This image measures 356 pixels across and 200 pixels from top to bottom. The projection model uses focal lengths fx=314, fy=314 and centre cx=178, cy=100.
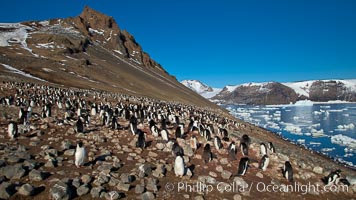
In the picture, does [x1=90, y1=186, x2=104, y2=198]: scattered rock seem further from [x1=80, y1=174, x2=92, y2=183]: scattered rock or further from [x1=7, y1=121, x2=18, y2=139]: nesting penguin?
[x1=7, y1=121, x2=18, y2=139]: nesting penguin

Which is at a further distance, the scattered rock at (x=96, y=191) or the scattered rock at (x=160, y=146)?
the scattered rock at (x=160, y=146)

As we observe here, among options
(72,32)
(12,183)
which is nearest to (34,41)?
(72,32)

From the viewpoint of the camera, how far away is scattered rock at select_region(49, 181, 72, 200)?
25.4 ft

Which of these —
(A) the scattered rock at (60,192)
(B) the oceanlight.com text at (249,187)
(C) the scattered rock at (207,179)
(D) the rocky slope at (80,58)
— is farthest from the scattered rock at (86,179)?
(D) the rocky slope at (80,58)

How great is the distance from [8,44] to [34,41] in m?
7.25

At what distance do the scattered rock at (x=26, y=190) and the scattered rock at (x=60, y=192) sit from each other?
17.9 inches

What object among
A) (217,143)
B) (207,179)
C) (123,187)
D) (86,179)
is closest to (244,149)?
(217,143)

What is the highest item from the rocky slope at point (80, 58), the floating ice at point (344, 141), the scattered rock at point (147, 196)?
the rocky slope at point (80, 58)

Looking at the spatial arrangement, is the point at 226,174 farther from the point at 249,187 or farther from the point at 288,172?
the point at 288,172

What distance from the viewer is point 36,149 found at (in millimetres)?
11148

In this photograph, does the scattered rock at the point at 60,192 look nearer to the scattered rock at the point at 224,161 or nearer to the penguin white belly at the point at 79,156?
the penguin white belly at the point at 79,156

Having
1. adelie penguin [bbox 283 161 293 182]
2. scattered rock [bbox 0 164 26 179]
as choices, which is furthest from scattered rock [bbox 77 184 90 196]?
adelie penguin [bbox 283 161 293 182]

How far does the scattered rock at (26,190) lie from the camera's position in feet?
25.3

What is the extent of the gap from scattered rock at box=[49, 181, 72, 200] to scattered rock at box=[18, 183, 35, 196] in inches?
17.9
